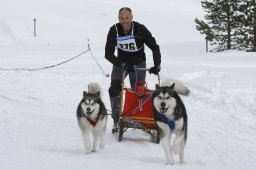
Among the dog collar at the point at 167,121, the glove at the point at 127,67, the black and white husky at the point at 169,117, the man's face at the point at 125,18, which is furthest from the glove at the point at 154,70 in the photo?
the dog collar at the point at 167,121

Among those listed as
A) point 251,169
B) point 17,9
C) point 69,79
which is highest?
point 17,9

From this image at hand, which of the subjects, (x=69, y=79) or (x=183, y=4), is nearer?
(x=69, y=79)

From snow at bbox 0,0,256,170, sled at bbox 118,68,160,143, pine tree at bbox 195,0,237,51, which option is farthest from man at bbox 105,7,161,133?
pine tree at bbox 195,0,237,51

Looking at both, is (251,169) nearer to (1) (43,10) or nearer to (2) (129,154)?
(2) (129,154)

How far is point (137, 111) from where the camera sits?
7.37 metres

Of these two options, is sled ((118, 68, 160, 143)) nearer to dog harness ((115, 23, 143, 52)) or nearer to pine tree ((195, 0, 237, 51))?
dog harness ((115, 23, 143, 52))

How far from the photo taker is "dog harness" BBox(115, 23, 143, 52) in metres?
7.19

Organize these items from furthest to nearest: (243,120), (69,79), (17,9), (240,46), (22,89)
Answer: (17,9) < (240,46) < (69,79) < (22,89) < (243,120)

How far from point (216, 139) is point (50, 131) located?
2.73 m

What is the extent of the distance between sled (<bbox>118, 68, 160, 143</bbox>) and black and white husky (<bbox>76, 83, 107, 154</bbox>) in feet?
1.82

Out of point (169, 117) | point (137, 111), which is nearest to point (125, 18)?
point (137, 111)

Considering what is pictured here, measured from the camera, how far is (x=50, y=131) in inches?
325

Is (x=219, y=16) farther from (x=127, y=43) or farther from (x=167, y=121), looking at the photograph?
(x=167, y=121)

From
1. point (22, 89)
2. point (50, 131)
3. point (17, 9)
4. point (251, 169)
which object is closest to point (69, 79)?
point (22, 89)
